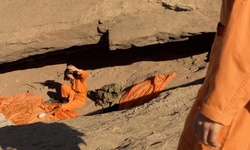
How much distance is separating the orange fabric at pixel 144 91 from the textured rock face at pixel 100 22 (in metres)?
0.58

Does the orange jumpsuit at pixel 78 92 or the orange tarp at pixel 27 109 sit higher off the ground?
the orange jumpsuit at pixel 78 92

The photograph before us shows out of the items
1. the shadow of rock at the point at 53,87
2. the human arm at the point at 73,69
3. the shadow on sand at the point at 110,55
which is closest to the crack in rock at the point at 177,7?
the shadow on sand at the point at 110,55

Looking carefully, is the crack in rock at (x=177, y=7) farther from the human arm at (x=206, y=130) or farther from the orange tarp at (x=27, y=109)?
the human arm at (x=206, y=130)

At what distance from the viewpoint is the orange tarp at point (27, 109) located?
6180 mm

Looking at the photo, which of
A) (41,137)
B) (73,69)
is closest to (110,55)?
(73,69)

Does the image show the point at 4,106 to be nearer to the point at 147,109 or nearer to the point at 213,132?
the point at 147,109

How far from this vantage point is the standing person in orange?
138 centimetres

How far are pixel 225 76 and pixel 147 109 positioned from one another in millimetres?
2813

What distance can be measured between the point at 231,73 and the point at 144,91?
191 inches

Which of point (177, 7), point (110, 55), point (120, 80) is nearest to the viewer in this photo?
point (177, 7)

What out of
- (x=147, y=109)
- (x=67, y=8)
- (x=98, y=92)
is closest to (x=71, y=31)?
(x=67, y=8)

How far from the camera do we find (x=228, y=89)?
1.41 meters

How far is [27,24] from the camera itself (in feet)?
19.4

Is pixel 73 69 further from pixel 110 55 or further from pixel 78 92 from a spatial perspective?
pixel 110 55
